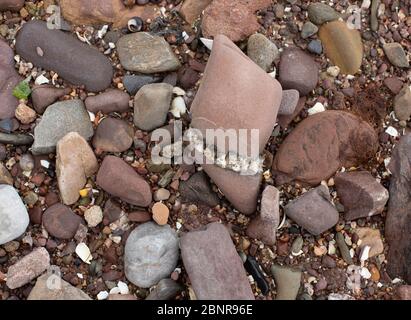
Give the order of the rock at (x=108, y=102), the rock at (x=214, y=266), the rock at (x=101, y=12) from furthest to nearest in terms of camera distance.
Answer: the rock at (x=101, y=12) < the rock at (x=108, y=102) < the rock at (x=214, y=266)

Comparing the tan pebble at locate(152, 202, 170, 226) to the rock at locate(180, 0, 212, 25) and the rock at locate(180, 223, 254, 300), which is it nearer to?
the rock at locate(180, 223, 254, 300)

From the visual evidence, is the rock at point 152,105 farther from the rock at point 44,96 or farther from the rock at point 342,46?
the rock at point 342,46

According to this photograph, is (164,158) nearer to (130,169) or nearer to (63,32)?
(130,169)

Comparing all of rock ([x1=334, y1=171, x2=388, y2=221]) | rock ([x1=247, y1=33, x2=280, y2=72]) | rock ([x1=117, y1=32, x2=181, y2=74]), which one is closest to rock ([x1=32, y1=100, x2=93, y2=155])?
rock ([x1=117, y1=32, x2=181, y2=74])

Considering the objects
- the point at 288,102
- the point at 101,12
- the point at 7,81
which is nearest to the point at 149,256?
the point at 288,102

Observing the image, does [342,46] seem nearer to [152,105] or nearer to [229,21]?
[229,21]

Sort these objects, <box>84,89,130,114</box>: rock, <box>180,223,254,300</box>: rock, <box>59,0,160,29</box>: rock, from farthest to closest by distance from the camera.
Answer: <box>59,0,160,29</box>: rock
<box>84,89,130,114</box>: rock
<box>180,223,254,300</box>: rock

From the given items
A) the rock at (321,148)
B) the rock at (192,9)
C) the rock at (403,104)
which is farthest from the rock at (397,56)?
the rock at (192,9)
